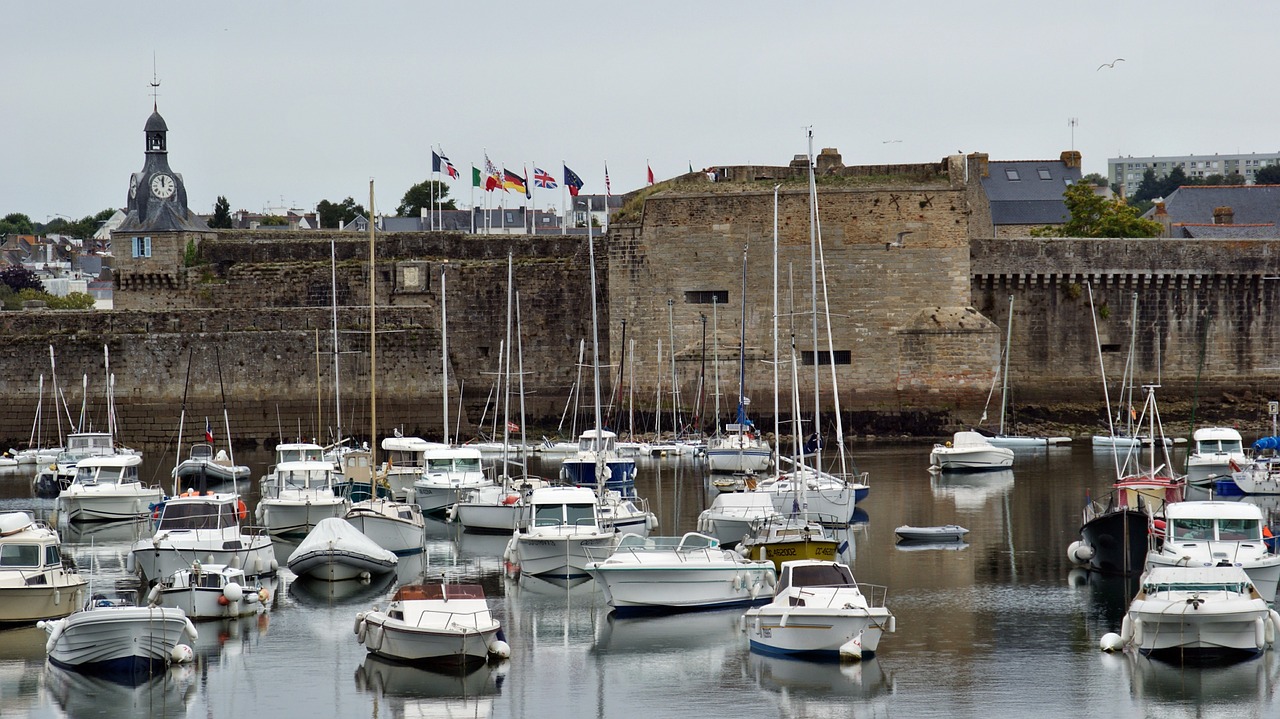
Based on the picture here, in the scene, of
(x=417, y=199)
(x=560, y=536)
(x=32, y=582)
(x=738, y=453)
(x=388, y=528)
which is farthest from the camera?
(x=417, y=199)

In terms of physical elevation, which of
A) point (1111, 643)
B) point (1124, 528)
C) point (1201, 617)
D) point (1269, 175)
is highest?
point (1269, 175)

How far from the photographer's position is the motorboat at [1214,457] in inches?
1291

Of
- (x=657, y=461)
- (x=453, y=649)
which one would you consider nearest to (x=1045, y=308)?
(x=657, y=461)

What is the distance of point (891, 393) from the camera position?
4197cm

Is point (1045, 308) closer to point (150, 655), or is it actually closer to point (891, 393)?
point (891, 393)

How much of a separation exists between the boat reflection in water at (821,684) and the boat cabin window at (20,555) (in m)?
→ 7.71

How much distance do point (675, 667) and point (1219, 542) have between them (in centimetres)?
635

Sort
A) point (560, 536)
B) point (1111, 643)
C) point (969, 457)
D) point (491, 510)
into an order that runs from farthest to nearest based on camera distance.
A: 1. point (969, 457)
2. point (491, 510)
3. point (560, 536)
4. point (1111, 643)

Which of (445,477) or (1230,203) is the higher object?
(1230,203)

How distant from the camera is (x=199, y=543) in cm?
2148

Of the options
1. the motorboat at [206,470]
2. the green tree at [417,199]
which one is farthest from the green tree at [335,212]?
the motorboat at [206,470]

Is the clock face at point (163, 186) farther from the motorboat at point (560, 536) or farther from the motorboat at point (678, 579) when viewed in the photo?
the motorboat at point (678, 579)

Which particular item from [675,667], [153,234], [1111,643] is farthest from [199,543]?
[153,234]

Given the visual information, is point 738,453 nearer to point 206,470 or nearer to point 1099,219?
point 206,470
